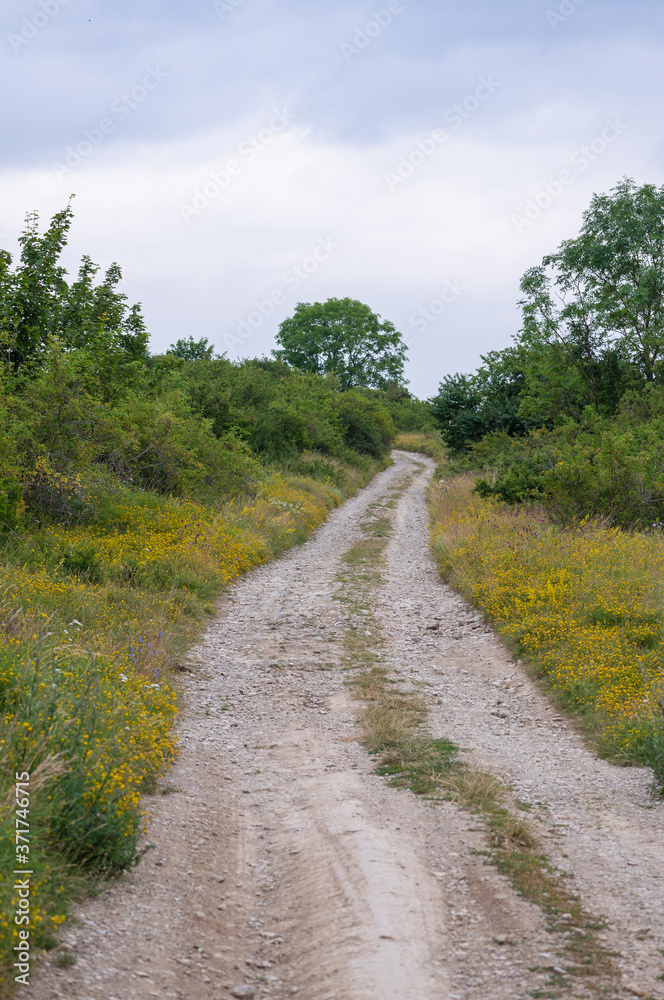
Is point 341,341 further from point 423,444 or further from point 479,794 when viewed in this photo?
point 479,794

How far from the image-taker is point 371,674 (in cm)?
841

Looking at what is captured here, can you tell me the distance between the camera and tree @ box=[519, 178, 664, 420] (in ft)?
82.1

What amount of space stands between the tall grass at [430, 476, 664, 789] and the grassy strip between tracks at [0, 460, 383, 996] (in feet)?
12.9

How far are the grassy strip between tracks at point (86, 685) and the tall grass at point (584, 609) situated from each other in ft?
12.9

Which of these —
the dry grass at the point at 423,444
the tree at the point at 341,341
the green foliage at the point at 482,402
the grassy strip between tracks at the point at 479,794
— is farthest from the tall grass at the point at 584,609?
the tree at the point at 341,341

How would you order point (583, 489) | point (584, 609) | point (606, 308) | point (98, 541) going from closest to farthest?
point (584, 609) < point (98, 541) < point (583, 489) < point (606, 308)

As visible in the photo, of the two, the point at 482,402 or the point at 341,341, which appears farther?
the point at 341,341

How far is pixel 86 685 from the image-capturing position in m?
5.37

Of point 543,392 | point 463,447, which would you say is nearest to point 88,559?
point 543,392

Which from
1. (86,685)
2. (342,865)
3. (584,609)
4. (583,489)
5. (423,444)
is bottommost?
(342,865)

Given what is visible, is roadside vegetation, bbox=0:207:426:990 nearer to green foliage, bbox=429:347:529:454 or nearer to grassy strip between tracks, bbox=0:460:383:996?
grassy strip between tracks, bbox=0:460:383:996

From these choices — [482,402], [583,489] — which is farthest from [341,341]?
[583,489]

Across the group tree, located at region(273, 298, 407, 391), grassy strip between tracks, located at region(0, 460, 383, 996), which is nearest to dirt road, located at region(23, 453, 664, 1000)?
grassy strip between tracks, located at region(0, 460, 383, 996)

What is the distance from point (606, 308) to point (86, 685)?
24.2m
